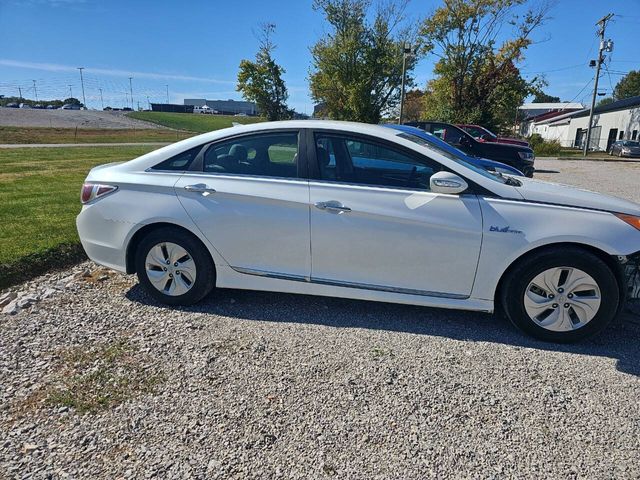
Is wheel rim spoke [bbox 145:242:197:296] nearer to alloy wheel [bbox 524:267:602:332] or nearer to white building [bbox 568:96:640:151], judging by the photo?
alloy wheel [bbox 524:267:602:332]

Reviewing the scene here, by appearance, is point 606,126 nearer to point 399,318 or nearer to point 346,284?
point 399,318

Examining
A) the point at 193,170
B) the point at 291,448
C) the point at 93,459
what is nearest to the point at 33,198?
the point at 193,170

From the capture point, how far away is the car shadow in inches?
124

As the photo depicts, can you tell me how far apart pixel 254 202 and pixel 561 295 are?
8.03ft

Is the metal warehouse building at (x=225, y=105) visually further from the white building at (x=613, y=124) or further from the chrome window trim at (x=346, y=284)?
the chrome window trim at (x=346, y=284)

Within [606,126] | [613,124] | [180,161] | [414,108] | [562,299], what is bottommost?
[562,299]

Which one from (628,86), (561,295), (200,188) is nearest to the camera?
(561,295)

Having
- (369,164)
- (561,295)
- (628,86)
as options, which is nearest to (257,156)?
(369,164)

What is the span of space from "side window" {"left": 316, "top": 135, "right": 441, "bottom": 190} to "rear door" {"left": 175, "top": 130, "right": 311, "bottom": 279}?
24cm

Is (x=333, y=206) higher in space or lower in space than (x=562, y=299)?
higher

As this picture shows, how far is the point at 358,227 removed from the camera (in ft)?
10.6

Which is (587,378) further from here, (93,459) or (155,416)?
(93,459)

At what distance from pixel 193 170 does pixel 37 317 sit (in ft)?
5.87

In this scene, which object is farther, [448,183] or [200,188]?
[200,188]
